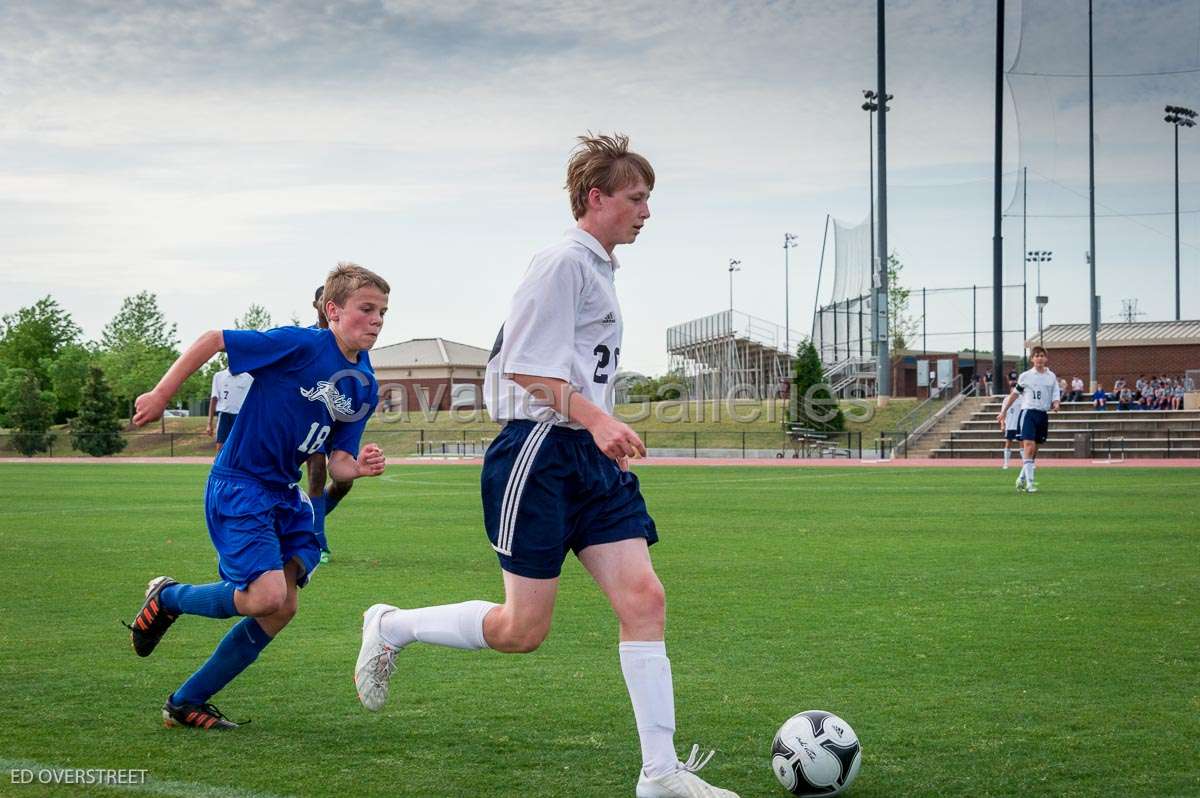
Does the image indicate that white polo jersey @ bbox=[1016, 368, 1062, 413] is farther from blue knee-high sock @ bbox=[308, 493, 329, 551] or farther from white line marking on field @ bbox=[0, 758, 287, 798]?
white line marking on field @ bbox=[0, 758, 287, 798]

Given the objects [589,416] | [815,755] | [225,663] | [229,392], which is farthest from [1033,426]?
[589,416]

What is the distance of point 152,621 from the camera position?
520 cm

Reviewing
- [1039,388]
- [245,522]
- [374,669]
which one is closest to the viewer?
[374,669]

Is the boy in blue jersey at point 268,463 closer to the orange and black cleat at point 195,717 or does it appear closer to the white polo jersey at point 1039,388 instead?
the orange and black cleat at point 195,717

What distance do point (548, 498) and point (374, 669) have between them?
1150 millimetres

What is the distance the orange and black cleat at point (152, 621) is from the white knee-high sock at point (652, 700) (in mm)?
2189

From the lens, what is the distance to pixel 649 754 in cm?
400

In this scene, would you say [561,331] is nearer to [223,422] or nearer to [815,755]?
[815,755]

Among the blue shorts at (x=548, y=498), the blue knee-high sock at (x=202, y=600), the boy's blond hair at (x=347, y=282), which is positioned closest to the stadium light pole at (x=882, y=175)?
the boy's blond hair at (x=347, y=282)

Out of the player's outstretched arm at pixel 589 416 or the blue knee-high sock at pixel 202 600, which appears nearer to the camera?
the player's outstretched arm at pixel 589 416

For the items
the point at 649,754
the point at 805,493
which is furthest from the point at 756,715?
the point at 805,493

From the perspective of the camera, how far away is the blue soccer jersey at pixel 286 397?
496 centimetres

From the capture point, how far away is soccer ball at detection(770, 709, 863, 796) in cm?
406

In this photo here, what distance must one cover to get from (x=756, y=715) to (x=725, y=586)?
4.03 m
